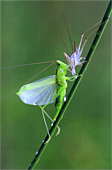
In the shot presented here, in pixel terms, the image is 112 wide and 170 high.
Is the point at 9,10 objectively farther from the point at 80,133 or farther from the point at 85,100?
the point at 80,133

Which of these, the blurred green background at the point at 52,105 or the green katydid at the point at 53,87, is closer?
the green katydid at the point at 53,87

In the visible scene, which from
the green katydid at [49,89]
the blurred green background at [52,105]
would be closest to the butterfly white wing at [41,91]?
the green katydid at [49,89]

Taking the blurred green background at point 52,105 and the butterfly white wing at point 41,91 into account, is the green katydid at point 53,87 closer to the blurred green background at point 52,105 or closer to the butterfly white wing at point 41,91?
the butterfly white wing at point 41,91

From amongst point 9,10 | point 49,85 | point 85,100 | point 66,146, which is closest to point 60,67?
point 49,85

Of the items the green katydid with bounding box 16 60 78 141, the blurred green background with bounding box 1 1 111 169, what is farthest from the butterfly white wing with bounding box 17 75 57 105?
the blurred green background with bounding box 1 1 111 169

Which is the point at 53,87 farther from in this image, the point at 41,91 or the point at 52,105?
the point at 52,105

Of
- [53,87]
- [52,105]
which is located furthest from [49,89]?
[52,105]
